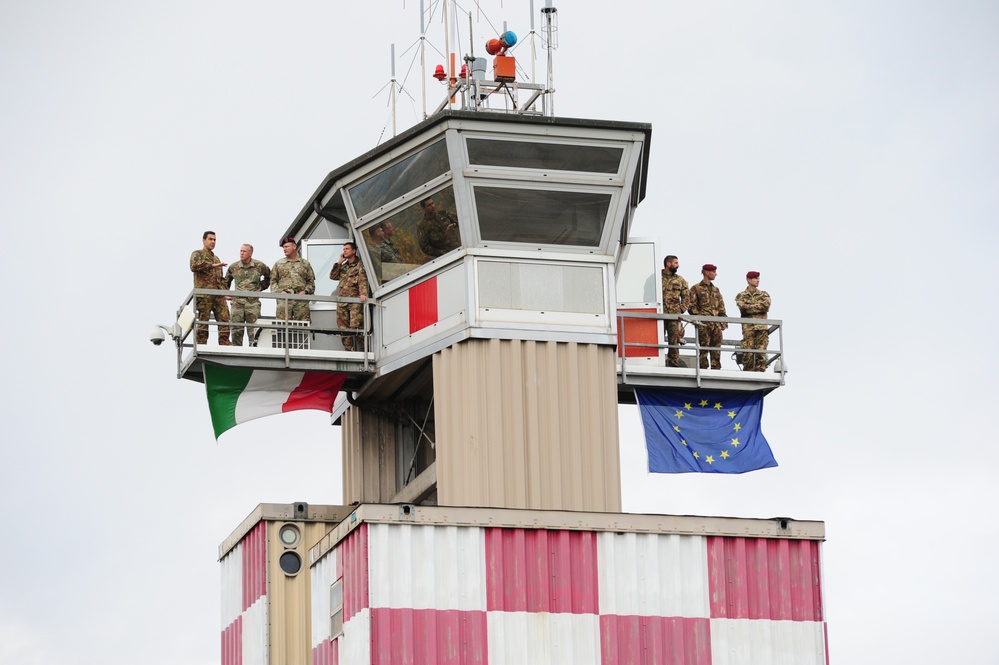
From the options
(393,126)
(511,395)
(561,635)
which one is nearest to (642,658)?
(561,635)

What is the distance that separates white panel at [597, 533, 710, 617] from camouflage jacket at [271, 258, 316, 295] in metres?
7.67

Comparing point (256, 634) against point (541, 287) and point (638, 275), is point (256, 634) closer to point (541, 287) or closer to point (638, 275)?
point (541, 287)

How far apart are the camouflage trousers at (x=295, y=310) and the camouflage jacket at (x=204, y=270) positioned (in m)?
1.25

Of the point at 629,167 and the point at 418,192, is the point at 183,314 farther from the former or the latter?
the point at 629,167

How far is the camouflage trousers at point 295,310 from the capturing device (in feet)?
146

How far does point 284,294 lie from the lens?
144ft

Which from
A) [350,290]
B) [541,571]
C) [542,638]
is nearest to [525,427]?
[541,571]

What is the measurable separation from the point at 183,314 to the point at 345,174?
3.87 meters

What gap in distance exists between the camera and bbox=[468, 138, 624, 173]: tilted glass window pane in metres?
43.2

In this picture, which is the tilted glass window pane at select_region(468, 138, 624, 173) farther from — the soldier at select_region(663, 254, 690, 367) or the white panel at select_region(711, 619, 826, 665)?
the white panel at select_region(711, 619, 826, 665)

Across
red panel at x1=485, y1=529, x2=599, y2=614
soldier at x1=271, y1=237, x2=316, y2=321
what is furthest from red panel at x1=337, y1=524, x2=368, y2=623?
soldier at x1=271, y1=237, x2=316, y2=321

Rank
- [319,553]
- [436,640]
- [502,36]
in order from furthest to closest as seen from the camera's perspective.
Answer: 1. [502,36]
2. [319,553]
3. [436,640]

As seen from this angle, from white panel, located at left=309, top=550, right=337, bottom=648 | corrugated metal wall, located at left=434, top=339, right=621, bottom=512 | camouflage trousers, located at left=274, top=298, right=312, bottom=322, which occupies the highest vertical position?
camouflage trousers, located at left=274, top=298, right=312, bottom=322

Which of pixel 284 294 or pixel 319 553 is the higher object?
pixel 284 294
